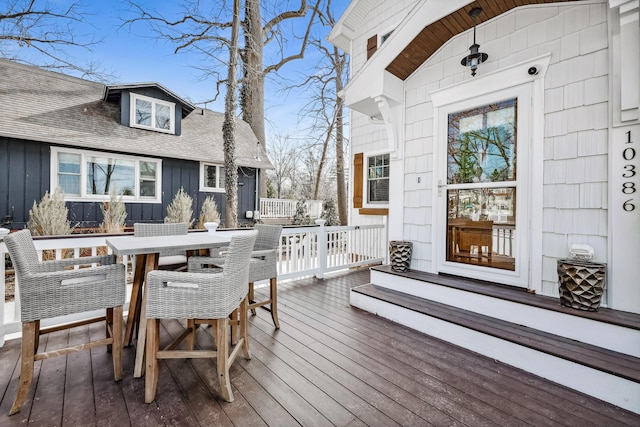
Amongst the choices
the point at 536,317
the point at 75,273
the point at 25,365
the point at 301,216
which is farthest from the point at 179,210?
the point at 536,317

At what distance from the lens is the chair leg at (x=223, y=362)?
5.80ft

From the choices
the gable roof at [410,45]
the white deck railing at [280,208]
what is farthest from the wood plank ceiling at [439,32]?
the white deck railing at [280,208]

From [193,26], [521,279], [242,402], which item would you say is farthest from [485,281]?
[193,26]

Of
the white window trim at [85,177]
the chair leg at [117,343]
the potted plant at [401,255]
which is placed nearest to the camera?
the chair leg at [117,343]

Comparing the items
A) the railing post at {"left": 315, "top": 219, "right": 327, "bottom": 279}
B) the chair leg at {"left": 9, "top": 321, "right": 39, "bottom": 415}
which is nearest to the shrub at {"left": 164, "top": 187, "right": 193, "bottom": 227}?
the railing post at {"left": 315, "top": 219, "right": 327, "bottom": 279}

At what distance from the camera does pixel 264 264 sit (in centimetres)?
280

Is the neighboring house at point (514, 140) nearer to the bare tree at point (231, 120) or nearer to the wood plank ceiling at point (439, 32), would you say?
the wood plank ceiling at point (439, 32)

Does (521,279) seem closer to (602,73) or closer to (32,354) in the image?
(602,73)

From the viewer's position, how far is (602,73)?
233 cm

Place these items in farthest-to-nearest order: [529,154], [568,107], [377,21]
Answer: [377,21], [529,154], [568,107]

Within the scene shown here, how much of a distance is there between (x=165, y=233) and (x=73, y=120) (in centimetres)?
740

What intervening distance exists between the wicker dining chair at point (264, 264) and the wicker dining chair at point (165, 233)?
0.26m

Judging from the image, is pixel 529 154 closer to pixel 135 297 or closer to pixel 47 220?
pixel 135 297

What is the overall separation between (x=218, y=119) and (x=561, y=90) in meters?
11.3
